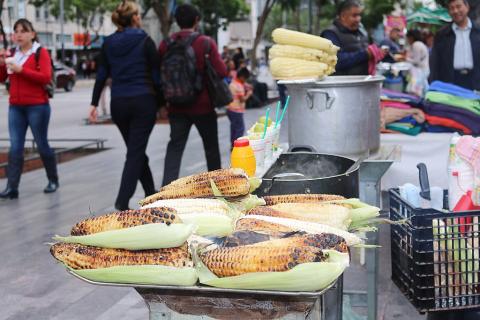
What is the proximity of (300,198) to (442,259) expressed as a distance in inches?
24.8

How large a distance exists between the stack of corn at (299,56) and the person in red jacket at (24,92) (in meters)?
4.26

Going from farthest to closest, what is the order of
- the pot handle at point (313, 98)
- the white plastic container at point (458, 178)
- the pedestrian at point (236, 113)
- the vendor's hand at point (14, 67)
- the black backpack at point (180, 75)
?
the pedestrian at point (236, 113)
the vendor's hand at point (14, 67)
the black backpack at point (180, 75)
the pot handle at point (313, 98)
the white plastic container at point (458, 178)

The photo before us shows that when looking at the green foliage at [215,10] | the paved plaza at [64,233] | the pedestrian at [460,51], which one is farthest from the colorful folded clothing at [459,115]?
the green foliage at [215,10]

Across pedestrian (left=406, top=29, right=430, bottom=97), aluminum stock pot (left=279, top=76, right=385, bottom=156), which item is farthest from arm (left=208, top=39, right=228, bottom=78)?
pedestrian (left=406, top=29, right=430, bottom=97)

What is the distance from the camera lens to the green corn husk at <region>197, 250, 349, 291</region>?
6.40 ft

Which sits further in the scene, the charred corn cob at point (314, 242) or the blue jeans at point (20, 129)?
the blue jeans at point (20, 129)

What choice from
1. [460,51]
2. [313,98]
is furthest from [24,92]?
[313,98]

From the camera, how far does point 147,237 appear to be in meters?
2.11

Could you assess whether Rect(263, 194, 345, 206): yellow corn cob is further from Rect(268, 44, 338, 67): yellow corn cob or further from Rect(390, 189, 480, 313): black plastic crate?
Rect(268, 44, 338, 67): yellow corn cob

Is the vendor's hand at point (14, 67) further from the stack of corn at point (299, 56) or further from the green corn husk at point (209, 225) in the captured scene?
the green corn husk at point (209, 225)

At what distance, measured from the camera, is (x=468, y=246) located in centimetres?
280

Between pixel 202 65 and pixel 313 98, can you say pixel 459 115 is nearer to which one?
pixel 313 98

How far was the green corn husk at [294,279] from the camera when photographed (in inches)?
76.8

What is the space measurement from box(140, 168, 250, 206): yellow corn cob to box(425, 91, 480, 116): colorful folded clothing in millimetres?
3228
